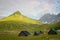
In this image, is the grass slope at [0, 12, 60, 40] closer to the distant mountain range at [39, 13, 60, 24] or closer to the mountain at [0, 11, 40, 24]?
the mountain at [0, 11, 40, 24]

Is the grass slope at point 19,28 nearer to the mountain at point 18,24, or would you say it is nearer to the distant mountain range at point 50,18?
the mountain at point 18,24

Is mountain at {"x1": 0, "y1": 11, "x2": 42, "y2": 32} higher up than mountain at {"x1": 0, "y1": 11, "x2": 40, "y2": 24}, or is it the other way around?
mountain at {"x1": 0, "y1": 11, "x2": 40, "y2": 24}

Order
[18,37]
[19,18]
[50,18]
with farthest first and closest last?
[19,18] < [50,18] < [18,37]

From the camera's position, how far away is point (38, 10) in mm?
8383

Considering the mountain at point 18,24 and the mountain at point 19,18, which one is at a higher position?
the mountain at point 19,18

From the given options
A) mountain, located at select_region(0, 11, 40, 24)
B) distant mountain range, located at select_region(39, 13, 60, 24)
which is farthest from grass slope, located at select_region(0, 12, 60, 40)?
distant mountain range, located at select_region(39, 13, 60, 24)

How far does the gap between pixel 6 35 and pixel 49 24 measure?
1.89m

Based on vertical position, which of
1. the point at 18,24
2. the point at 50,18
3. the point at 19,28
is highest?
the point at 50,18

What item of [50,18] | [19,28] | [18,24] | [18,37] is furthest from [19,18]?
[50,18]

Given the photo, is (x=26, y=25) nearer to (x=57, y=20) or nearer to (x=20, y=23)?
(x=20, y=23)

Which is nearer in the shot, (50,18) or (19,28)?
(19,28)

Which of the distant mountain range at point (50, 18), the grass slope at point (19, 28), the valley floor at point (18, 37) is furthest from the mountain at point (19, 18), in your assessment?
the valley floor at point (18, 37)

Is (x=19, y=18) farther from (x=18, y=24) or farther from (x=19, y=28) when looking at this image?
(x=19, y=28)

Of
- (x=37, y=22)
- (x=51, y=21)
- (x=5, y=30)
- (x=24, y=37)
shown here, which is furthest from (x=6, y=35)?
(x=51, y=21)
